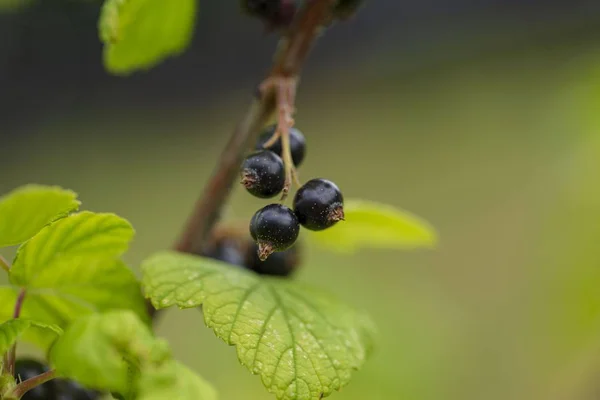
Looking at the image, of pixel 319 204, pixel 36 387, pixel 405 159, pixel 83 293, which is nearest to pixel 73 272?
pixel 83 293

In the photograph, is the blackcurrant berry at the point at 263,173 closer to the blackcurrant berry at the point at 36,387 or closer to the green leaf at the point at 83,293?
the green leaf at the point at 83,293

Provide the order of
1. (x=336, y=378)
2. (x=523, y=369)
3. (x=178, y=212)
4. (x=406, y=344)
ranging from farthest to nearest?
(x=178, y=212), (x=523, y=369), (x=406, y=344), (x=336, y=378)

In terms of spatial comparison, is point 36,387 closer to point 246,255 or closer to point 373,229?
point 246,255

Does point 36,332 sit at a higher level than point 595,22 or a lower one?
lower

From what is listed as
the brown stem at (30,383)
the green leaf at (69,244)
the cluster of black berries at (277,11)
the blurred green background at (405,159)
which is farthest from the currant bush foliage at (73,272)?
the blurred green background at (405,159)

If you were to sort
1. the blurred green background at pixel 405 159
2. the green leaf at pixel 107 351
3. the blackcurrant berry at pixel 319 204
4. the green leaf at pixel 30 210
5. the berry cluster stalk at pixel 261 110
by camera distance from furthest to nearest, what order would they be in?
the blurred green background at pixel 405 159, the berry cluster stalk at pixel 261 110, the blackcurrant berry at pixel 319 204, the green leaf at pixel 30 210, the green leaf at pixel 107 351

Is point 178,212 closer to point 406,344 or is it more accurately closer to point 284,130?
point 406,344

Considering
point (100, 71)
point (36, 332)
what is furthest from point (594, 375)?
point (100, 71)
